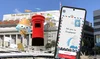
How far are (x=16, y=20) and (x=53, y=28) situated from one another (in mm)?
24819

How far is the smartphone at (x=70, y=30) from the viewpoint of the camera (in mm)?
12039

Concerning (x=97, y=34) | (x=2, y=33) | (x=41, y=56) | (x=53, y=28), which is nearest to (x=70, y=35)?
(x=41, y=56)

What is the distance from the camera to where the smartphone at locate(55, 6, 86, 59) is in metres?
12.0

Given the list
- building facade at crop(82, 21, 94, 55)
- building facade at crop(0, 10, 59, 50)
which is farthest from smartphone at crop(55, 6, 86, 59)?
building facade at crop(82, 21, 94, 55)

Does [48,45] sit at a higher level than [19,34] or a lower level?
lower

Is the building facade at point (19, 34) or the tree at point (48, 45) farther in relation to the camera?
the building facade at point (19, 34)


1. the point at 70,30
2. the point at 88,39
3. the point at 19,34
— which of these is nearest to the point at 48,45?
the point at 19,34

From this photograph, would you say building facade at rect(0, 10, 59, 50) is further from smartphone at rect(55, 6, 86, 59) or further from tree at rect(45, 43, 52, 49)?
smartphone at rect(55, 6, 86, 59)

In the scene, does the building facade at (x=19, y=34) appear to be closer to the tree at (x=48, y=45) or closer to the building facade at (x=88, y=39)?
the tree at (x=48, y=45)

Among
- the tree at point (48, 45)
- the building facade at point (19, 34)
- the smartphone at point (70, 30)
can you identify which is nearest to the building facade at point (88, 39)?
the building facade at point (19, 34)

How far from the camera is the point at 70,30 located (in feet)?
39.4

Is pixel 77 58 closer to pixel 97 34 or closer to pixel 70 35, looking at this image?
pixel 70 35

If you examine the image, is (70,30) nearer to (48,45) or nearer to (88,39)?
(48,45)

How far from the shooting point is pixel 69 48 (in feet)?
39.7
